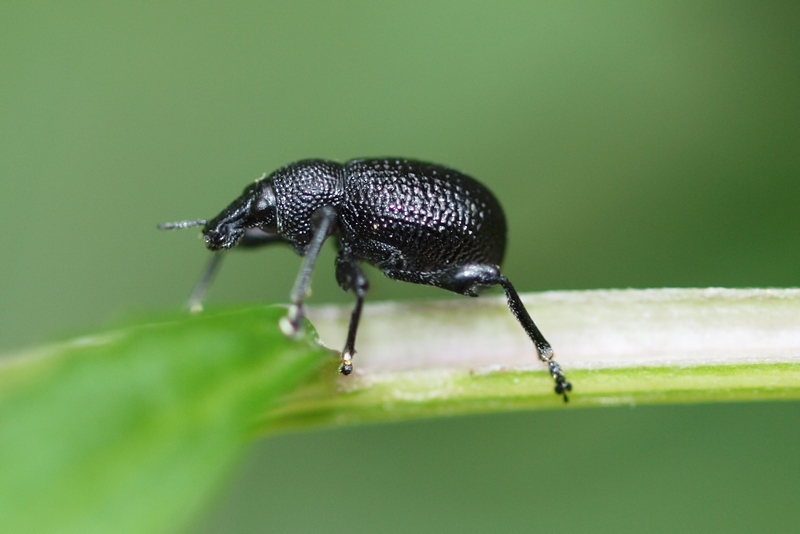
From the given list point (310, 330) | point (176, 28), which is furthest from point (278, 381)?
point (176, 28)

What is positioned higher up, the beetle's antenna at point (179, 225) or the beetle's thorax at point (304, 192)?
the beetle's thorax at point (304, 192)

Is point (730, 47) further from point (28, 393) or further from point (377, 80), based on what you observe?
point (28, 393)

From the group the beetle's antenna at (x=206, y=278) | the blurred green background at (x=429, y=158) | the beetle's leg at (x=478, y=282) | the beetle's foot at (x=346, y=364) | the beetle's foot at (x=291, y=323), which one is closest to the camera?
the beetle's foot at (x=291, y=323)

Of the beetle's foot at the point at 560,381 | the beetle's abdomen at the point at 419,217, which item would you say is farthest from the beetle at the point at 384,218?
the beetle's foot at the point at 560,381

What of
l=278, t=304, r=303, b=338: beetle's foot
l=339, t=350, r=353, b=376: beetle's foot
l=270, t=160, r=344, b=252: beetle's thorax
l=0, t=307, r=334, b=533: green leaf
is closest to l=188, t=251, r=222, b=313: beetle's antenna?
l=270, t=160, r=344, b=252: beetle's thorax

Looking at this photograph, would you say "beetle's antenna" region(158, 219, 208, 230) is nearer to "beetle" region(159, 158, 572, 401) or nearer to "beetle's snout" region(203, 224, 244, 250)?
"beetle" region(159, 158, 572, 401)

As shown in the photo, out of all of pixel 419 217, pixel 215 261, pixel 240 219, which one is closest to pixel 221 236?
pixel 240 219

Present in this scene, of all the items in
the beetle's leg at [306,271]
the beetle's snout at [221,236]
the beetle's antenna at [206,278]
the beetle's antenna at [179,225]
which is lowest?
the beetle's antenna at [206,278]

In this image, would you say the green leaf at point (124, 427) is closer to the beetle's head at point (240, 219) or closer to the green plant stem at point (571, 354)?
the green plant stem at point (571, 354)
